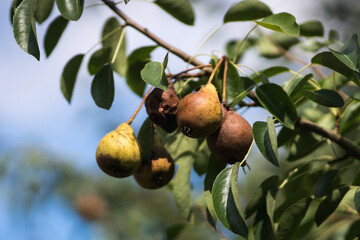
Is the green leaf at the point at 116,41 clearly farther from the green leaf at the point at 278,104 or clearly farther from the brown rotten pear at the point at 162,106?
the green leaf at the point at 278,104

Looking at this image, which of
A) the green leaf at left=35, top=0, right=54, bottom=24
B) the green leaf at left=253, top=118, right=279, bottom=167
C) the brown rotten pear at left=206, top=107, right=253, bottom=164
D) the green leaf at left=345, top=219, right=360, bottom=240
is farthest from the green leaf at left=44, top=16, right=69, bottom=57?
the green leaf at left=345, top=219, right=360, bottom=240

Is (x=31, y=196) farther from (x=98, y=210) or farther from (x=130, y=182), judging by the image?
(x=130, y=182)

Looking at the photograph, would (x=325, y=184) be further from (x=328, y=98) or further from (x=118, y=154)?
(x=118, y=154)

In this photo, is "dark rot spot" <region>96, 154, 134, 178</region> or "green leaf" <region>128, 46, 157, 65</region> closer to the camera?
"dark rot spot" <region>96, 154, 134, 178</region>

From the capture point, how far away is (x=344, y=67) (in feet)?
5.04

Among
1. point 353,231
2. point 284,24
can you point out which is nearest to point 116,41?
point 284,24

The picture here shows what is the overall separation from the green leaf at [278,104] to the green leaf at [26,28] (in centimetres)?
79

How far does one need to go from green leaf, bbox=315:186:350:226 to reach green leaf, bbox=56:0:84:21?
1121 mm

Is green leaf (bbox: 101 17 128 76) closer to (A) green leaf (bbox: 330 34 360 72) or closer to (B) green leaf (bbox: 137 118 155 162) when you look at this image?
(B) green leaf (bbox: 137 118 155 162)

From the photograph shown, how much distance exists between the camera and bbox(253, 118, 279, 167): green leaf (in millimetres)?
1348

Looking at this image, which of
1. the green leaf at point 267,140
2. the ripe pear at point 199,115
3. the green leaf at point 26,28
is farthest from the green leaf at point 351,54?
the green leaf at point 26,28

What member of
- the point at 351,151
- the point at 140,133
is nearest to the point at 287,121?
the point at 351,151

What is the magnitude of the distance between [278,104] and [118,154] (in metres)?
0.60

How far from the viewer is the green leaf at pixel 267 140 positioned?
4.42 ft
